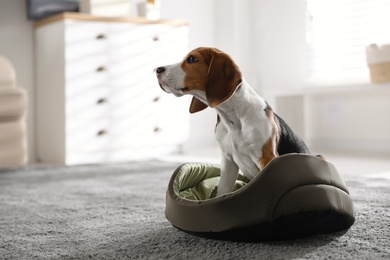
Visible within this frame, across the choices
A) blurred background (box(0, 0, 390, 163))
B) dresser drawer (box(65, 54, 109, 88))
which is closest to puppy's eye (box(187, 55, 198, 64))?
dresser drawer (box(65, 54, 109, 88))

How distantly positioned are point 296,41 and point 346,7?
1.58ft

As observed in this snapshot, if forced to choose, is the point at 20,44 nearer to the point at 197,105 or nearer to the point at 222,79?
the point at 197,105

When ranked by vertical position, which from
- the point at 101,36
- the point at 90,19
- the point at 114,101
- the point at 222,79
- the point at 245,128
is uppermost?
the point at 90,19

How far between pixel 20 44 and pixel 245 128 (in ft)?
8.92

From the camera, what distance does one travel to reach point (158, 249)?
3.94ft

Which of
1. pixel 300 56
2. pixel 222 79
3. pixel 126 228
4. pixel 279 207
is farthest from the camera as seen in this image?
pixel 300 56

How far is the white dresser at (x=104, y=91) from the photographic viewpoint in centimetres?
332

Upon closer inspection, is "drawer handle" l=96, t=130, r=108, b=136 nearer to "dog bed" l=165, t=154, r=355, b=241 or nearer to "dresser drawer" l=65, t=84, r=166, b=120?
"dresser drawer" l=65, t=84, r=166, b=120

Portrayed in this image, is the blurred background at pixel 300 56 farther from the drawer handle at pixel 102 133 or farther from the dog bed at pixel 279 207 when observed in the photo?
the dog bed at pixel 279 207

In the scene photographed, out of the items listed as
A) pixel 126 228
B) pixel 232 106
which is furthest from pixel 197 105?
pixel 126 228

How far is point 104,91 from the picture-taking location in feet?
11.3

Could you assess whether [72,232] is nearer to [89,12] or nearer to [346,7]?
[89,12]

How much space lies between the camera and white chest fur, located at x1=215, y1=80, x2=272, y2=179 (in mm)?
1340

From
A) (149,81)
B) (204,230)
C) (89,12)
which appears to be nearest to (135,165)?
(149,81)
